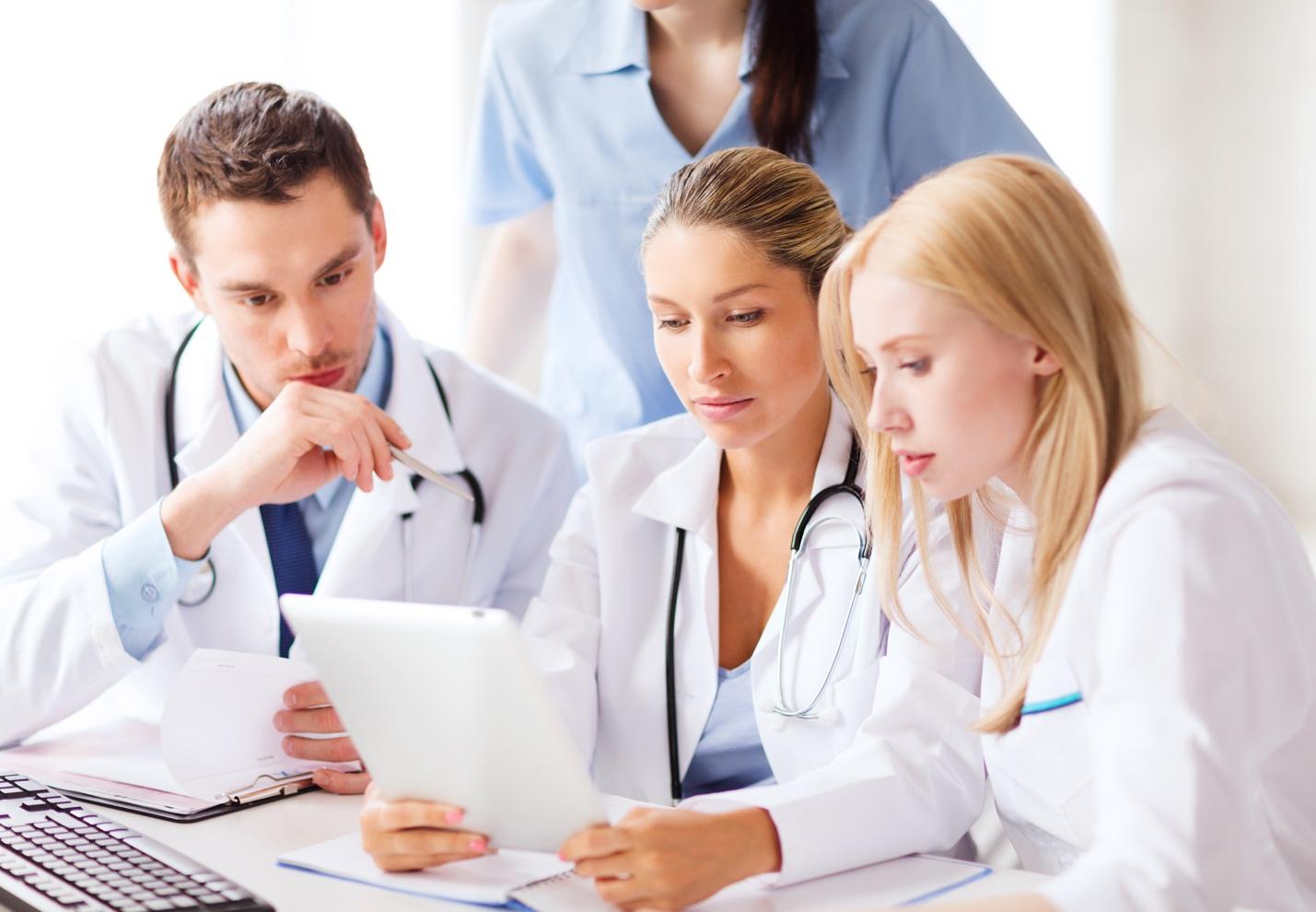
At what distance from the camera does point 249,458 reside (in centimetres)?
159

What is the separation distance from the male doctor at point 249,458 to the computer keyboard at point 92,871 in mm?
345

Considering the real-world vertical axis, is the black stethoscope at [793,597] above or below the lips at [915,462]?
below

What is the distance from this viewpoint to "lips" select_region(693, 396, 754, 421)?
149 cm

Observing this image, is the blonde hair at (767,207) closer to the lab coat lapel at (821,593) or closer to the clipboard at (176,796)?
the lab coat lapel at (821,593)

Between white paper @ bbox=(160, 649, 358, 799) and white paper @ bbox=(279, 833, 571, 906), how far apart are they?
0.21m

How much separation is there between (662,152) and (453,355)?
42 cm

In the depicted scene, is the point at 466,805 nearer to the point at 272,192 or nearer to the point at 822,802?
the point at 822,802

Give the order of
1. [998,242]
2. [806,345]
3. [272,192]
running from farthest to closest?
[272,192]
[806,345]
[998,242]

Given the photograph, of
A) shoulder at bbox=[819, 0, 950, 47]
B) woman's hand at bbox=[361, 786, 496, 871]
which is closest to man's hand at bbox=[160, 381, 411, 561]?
woman's hand at bbox=[361, 786, 496, 871]

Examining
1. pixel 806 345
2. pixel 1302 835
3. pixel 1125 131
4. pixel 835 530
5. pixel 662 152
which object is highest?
pixel 1125 131

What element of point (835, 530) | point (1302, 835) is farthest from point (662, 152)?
point (1302, 835)

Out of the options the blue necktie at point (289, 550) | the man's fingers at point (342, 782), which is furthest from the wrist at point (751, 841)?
the blue necktie at point (289, 550)

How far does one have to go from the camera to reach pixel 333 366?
5.65ft

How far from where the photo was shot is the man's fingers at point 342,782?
55.0 inches
